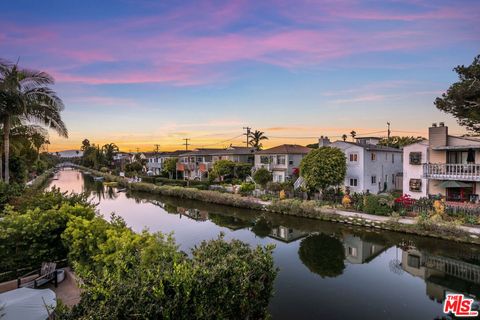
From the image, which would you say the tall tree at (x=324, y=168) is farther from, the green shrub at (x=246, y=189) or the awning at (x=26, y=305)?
the awning at (x=26, y=305)

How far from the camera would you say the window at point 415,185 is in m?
30.6

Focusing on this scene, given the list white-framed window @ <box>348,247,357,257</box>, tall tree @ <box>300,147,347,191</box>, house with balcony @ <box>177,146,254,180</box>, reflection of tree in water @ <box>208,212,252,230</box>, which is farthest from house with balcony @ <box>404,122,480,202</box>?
house with balcony @ <box>177,146,254,180</box>

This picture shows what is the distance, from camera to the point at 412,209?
25.6 metres

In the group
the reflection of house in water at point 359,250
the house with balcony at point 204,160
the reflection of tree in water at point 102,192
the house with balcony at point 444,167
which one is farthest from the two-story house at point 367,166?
the reflection of tree in water at point 102,192

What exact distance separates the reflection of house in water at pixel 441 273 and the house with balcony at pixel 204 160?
41862 millimetres

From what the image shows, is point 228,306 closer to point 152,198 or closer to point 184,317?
point 184,317

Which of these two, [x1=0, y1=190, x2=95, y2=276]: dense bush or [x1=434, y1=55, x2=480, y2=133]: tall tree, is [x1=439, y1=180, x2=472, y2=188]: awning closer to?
[x1=434, y1=55, x2=480, y2=133]: tall tree

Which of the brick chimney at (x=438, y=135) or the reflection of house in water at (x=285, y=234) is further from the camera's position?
the brick chimney at (x=438, y=135)

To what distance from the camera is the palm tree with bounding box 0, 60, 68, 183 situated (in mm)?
19594

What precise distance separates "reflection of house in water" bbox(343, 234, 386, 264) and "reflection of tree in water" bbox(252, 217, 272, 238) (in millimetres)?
6414

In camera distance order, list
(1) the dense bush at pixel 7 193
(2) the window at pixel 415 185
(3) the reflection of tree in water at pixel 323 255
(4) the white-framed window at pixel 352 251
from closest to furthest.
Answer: (3) the reflection of tree in water at pixel 323 255 < (1) the dense bush at pixel 7 193 < (4) the white-framed window at pixel 352 251 < (2) the window at pixel 415 185

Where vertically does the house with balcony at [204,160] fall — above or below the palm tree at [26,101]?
below

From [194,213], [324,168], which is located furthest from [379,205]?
[194,213]

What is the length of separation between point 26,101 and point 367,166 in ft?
111
